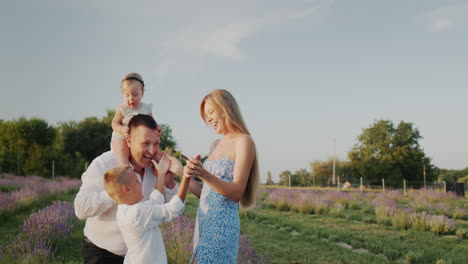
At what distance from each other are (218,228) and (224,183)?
14.1 inches

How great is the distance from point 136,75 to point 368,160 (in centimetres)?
5055

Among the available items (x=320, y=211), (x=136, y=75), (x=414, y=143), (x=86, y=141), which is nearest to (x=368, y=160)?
(x=414, y=143)

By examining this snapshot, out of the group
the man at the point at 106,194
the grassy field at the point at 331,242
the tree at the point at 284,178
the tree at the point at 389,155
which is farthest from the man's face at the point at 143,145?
the tree at the point at 389,155

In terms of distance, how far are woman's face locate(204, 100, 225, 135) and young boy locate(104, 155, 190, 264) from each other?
23.0 inches

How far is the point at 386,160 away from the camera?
163 ft

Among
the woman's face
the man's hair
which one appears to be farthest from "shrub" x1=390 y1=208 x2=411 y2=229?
the man's hair

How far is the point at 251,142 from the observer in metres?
2.77

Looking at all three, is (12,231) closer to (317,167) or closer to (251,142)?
(251,142)

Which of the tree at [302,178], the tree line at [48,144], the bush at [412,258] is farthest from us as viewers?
the tree at [302,178]

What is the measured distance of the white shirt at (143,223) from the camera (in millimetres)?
2432

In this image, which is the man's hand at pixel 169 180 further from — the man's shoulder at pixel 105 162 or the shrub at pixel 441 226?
the shrub at pixel 441 226

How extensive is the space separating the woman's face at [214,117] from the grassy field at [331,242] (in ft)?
13.5

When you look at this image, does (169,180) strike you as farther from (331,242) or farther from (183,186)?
(331,242)

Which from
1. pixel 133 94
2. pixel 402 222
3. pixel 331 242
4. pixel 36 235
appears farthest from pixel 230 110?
pixel 402 222
